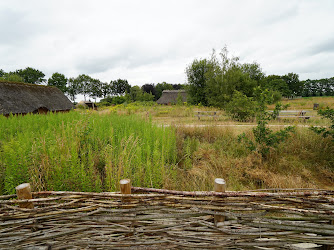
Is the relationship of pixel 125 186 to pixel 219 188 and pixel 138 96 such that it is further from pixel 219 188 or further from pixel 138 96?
pixel 138 96

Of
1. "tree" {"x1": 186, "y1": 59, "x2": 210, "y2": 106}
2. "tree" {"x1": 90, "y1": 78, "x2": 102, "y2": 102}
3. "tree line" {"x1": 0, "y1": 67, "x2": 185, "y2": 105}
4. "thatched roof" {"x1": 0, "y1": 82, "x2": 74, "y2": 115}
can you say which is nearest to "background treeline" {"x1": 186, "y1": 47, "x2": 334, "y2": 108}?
"tree" {"x1": 186, "y1": 59, "x2": 210, "y2": 106}

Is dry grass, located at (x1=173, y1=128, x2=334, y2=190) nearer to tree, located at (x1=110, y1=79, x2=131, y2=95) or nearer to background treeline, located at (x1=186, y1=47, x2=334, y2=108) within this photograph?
background treeline, located at (x1=186, y1=47, x2=334, y2=108)

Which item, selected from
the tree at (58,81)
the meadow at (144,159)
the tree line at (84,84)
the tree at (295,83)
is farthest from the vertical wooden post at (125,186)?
the tree at (295,83)

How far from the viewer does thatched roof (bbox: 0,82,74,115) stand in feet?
43.0

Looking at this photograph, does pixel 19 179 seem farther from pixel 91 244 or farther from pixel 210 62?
pixel 210 62

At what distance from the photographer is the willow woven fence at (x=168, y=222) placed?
5.28 ft

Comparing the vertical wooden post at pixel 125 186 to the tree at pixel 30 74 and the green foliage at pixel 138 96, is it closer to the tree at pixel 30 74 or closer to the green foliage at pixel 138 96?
the green foliage at pixel 138 96

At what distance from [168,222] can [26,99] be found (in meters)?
19.9

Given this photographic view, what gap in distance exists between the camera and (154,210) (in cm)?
171

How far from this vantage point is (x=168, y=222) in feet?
5.59

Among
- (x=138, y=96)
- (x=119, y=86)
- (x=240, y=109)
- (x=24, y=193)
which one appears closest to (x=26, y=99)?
(x=24, y=193)

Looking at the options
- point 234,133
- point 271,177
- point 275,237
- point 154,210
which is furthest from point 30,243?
point 234,133

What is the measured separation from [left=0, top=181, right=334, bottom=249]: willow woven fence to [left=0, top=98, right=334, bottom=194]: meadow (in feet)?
1.58

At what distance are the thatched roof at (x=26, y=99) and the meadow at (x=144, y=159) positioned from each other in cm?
1210
